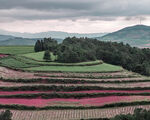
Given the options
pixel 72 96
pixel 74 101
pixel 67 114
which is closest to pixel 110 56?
pixel 72 96

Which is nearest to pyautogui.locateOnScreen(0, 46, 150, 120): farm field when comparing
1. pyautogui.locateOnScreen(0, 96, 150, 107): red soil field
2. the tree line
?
pyautogui.locateOnScreen(0, 96, 150, 107): red soil field

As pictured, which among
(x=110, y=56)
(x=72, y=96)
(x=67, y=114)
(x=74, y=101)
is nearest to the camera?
(x=67, y=114)

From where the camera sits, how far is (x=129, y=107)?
29844 millimetres

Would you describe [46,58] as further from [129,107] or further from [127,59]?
[129,107]

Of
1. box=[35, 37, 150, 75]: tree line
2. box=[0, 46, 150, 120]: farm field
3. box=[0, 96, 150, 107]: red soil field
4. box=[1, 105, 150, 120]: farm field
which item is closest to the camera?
box=[1, 105, 150, 120]: farm field

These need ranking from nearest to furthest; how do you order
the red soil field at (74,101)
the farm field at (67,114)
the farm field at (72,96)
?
the farm field at (67,114)
the farm field at (72,96)
the red soil field at (74,101)

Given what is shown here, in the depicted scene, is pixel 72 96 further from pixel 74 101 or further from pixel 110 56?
pixel 110 56

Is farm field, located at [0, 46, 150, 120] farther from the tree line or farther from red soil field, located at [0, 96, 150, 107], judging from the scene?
the tree line

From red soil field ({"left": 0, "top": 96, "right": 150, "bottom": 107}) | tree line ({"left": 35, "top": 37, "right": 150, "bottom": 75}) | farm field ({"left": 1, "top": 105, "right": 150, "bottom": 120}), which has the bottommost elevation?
farm field ({"left": 1, "top": 105, "right": 150, "bottom": 120})

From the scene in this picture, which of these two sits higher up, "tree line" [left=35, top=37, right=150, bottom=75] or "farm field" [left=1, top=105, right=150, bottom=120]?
"tree line" [left=35, top=37, right=150, bottom=75]

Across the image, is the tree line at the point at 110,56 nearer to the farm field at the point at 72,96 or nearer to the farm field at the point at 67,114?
the farm field at the point at 72,96

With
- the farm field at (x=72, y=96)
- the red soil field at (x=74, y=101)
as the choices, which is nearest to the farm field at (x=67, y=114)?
the farm field at (x=72, y=96)

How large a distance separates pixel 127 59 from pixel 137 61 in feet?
16.5

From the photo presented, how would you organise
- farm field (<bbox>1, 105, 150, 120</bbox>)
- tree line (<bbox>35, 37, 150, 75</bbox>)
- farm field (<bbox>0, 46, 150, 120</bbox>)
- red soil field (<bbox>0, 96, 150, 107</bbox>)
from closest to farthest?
farm field (<bbox>1, 105, 150, 120</bbox>), farm field (<bbox>0, 46, 150, 120</bbox>), red soil field (<bbox>0, 96, 150, 107</bbox>), tree line (<bbox>35, 37, 150, 75</bbox>)
